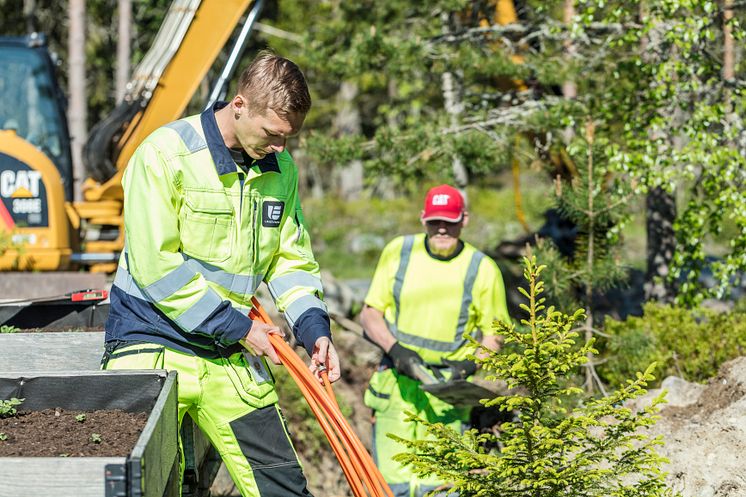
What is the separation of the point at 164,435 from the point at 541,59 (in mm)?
5299

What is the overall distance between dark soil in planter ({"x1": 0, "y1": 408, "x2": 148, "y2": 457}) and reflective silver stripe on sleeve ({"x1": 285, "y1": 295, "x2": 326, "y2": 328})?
2.22 ft

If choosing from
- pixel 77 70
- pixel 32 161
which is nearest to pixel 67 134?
pixel 32 161

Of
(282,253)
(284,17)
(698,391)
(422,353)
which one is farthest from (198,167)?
(284,17)

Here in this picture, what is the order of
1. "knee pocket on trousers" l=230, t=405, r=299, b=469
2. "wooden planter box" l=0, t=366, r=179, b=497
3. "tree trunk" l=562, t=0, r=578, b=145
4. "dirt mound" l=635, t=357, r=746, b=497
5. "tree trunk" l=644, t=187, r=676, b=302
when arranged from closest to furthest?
"wooden planter box" l=0, t=366, r=179, b=497 < "knee pocket on trousers" l=230, t=405, r=299, b=469 < "dirt mound" l=635, t=357, r=746, b=497 < "tree trunk" l=562, t=0, r=578, b=145 < "tree trunk" l=644, t=187, r=676, b=302

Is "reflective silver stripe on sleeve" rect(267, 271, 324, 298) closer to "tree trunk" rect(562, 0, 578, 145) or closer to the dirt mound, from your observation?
the dirt mound

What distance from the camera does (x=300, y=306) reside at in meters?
3.76

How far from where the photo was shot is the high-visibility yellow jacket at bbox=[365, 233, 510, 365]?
5.24 metres

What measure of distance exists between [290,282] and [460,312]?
1655 mm

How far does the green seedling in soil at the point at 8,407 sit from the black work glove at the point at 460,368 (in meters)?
2.41

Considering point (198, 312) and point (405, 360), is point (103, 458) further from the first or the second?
point (405, 360)

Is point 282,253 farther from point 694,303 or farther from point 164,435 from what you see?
point 694,303

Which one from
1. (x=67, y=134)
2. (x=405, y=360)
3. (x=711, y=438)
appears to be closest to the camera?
(x=711, y=438)

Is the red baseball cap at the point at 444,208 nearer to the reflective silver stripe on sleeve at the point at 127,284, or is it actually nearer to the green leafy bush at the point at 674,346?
the green leafy bush at the point at 674,346

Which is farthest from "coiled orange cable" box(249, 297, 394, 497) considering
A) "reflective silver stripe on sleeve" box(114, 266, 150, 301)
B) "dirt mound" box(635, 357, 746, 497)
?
"dirt mound" box(635, 357, 746, 497)
